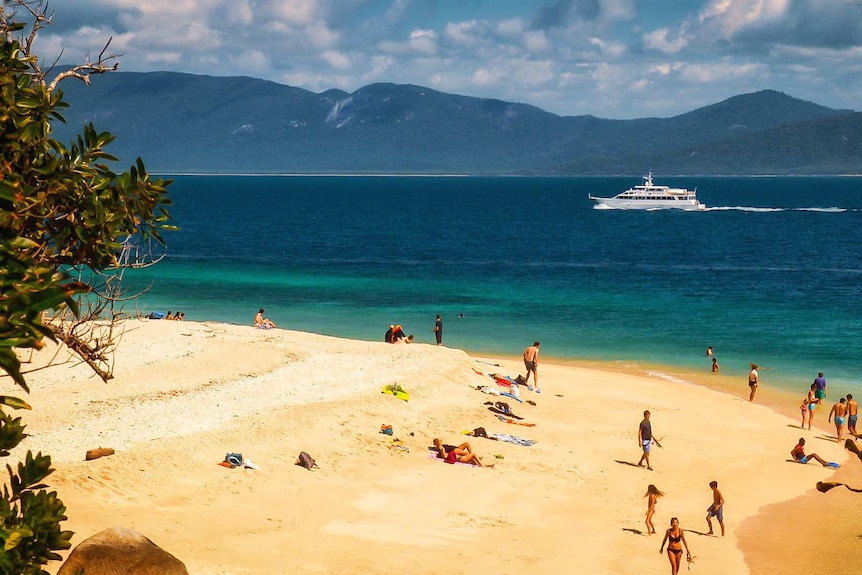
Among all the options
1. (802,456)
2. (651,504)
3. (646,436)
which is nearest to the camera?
(651,504)

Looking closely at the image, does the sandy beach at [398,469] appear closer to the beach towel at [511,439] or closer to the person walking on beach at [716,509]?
the beach towel at [511,439]

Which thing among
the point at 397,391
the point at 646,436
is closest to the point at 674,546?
the point at 646,436

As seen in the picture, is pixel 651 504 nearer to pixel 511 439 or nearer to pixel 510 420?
pixel 511 439

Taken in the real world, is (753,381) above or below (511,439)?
above

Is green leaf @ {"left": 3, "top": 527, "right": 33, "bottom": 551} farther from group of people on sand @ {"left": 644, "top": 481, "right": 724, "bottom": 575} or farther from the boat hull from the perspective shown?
the boat hull

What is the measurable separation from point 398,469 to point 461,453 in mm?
1945

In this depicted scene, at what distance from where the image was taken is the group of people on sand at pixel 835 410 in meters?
29.7

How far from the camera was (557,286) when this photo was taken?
67312 millimetres

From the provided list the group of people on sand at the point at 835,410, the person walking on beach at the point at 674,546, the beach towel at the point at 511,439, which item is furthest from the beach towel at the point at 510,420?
the person walking on beach at the point at 674,546

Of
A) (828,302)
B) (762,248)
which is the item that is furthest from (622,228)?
(828,302)

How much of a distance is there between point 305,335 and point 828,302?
3771cm

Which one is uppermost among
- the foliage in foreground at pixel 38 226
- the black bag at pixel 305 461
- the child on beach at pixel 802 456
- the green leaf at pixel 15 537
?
the foliage in foreground at pixel 38 226

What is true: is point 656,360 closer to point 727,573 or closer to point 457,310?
point 457,310

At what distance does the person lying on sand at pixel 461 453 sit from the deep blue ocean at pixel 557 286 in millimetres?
19272
